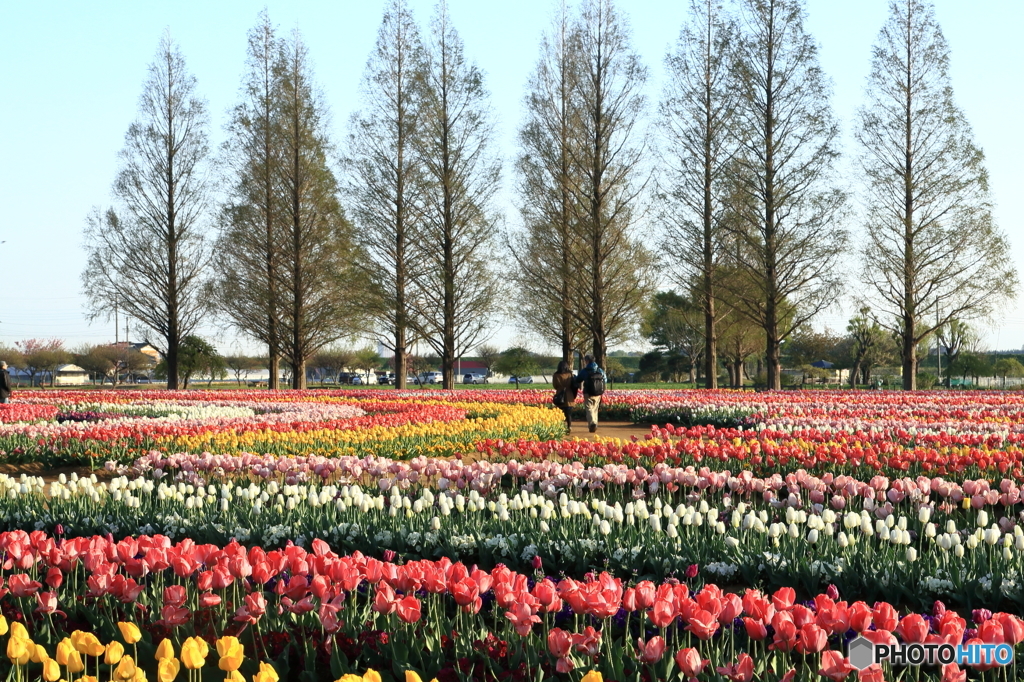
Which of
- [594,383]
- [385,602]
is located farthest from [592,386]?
[385,602]

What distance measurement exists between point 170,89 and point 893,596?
31.0 m

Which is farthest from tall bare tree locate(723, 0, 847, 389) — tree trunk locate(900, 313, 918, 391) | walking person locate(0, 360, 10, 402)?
walking person locate(0, 360, 10, 402)

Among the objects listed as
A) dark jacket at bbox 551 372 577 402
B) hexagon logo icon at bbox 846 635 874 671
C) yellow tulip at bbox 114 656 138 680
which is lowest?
hexagon logo icon at bbox 846 635 874 671

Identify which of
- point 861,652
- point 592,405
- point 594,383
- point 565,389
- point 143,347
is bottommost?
point 861,652

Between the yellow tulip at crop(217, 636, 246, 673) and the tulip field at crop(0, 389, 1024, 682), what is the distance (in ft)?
0.04

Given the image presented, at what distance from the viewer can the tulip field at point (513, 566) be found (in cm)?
259

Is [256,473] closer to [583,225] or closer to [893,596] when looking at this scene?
[893,596]

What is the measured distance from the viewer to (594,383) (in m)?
12.9

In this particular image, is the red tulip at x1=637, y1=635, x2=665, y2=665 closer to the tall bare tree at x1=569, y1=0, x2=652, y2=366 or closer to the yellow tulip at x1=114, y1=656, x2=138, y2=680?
the yellow tulip at x1=114, y1=656, x2=138, y2=680

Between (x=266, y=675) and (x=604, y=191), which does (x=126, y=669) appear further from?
(x=604, y=191)

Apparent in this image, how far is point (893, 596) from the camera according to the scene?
12.1 ft

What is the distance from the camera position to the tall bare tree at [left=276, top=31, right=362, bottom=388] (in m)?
28.6

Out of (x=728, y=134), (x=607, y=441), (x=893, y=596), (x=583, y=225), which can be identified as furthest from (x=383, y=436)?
(x=728, y=134)

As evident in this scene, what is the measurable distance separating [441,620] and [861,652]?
1425mm
